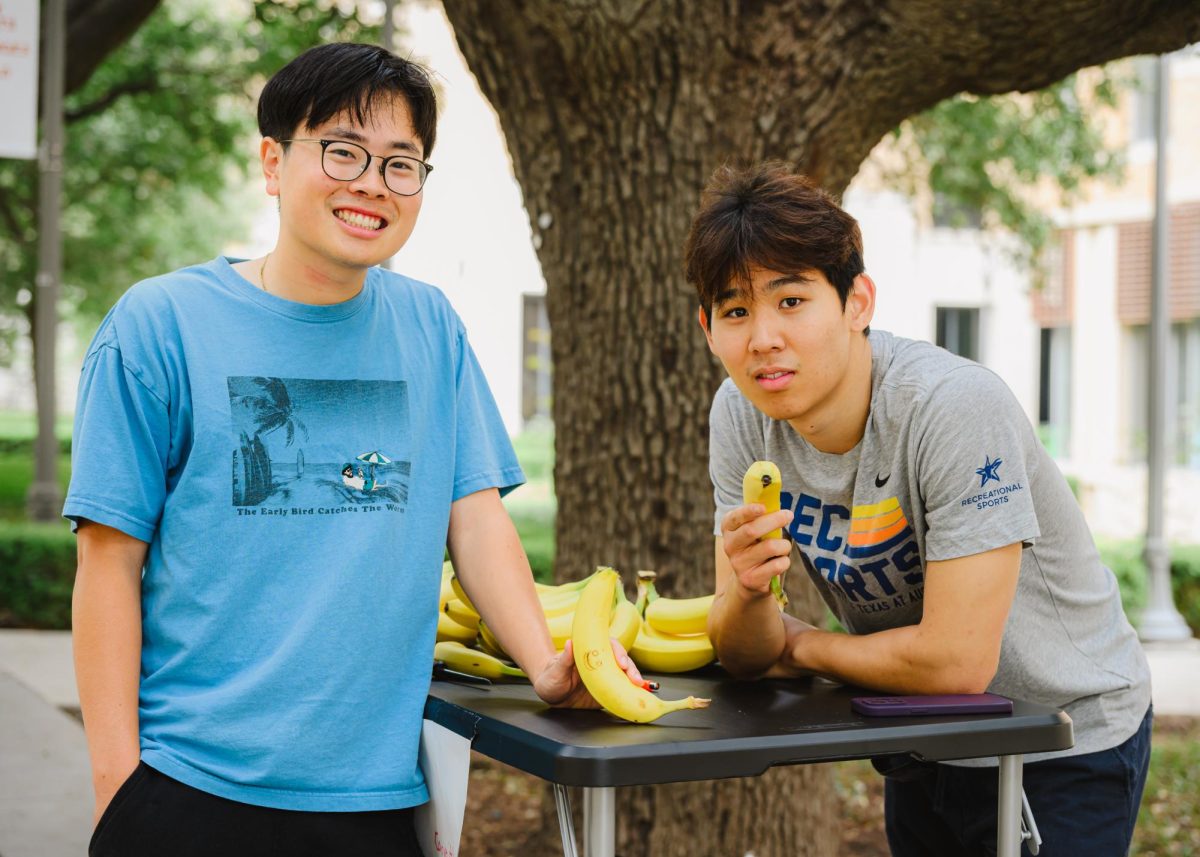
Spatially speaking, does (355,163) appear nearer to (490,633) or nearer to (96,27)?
(490,633)

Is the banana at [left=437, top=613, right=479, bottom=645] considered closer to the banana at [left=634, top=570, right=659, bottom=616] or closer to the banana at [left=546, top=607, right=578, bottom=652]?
the banana at [left=546, top=607, right=578, bottom=652]

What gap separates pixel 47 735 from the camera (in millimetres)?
6199

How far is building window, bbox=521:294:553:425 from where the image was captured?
70.1ft

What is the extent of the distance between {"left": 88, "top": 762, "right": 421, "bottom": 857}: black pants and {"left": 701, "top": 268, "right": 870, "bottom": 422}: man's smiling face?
101 centimetres

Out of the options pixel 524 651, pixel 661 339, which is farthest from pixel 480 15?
pixel 524 651

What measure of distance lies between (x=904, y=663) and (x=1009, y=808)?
0.29 m

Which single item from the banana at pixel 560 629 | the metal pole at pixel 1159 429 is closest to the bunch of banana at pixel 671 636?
the banana at pixel 560 629

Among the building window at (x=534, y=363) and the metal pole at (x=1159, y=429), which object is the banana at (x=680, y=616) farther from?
the building window at (x=534, y=363)

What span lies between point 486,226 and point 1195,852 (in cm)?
1612

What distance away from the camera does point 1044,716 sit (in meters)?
2.09

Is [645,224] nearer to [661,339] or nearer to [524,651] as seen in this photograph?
[661,339]

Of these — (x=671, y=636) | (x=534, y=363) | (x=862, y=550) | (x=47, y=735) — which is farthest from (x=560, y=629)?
(x=534, y=363)

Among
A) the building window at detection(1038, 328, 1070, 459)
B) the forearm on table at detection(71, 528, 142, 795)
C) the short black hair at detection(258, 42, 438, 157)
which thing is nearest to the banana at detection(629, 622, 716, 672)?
the forearm on table at detection(71, 528, 142, 795)

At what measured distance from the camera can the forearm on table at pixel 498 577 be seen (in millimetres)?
2260
